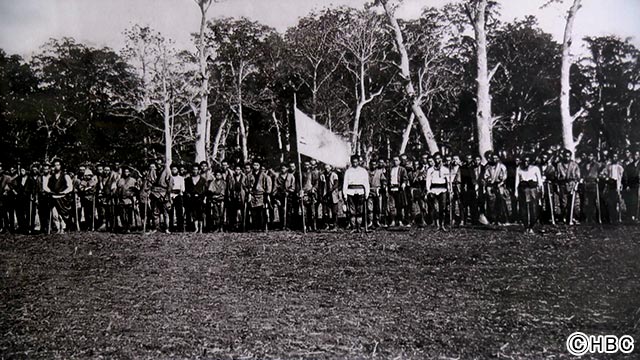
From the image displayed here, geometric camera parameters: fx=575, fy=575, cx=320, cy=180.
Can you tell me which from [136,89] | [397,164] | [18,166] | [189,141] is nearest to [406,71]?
[397,164]

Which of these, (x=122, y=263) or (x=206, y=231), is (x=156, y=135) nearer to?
(x=206, y=231)

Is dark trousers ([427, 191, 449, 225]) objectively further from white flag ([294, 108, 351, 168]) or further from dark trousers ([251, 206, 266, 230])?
dark trousers ([251, 206, 266, 230])

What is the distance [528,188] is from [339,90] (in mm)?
17180

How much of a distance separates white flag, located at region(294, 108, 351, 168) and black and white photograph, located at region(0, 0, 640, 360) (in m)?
0.05

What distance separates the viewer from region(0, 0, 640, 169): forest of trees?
14883 millimetres

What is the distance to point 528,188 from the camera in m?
9.78

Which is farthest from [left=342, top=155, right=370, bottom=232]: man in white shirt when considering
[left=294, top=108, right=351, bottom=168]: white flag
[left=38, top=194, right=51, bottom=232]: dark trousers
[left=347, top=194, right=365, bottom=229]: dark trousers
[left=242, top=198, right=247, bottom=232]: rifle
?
[left=38, top=194, right=51, bottom=232]: dark trousers

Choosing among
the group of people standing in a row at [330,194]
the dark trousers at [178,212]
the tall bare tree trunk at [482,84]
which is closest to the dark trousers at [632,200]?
the group of people standing in a row at [330,194]

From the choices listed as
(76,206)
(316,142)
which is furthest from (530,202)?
(76,206)

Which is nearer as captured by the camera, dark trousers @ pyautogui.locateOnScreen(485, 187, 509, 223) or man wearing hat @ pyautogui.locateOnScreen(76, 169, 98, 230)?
dark trousers @ pyautogui.locateOnScreen(485, 187, 509, 223)

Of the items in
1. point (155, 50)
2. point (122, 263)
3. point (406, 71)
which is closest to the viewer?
point (122, 263)

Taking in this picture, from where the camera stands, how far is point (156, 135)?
1273 inches

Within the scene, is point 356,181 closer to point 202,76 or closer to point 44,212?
point 44,212

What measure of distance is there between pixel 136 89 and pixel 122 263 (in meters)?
19.0
